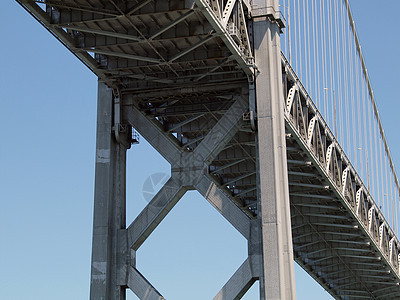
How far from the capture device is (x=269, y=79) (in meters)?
20.9

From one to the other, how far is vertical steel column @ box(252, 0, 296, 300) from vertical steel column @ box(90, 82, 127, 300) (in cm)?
331

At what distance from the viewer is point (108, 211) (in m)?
21.3

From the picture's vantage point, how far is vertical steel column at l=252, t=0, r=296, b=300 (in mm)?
19734

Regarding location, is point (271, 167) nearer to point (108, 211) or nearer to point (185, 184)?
point (185, 184)

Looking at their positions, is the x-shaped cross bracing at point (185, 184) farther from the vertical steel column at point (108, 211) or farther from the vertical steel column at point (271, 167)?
the vertical steel column at point (271, 167)

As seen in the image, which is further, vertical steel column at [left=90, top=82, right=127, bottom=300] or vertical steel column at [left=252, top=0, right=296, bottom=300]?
vertical steel column at [left=90, top=82, right=127, bottom=300]

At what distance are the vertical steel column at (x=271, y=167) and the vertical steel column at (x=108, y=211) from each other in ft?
10.8

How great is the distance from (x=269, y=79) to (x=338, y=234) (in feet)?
61.7

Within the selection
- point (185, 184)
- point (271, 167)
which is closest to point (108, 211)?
point (185, 184)

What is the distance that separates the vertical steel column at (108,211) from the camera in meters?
21.0

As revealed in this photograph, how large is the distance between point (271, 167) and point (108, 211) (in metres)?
3.86

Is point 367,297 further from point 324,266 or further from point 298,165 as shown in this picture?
point 298,165

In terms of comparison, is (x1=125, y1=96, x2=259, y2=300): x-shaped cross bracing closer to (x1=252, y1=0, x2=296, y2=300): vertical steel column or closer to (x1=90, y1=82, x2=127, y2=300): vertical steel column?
(x1=90, y1=82, x2=127, y2=300): vertical steel column

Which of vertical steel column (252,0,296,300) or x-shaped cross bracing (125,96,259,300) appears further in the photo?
x-shaped cross bracing (125,96,259,300)
